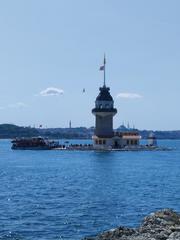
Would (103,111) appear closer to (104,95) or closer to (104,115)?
(104,115)

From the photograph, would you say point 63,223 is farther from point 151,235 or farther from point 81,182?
point 81,182

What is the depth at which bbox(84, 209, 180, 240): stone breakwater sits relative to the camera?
31.0m

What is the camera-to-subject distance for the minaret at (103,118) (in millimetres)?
183000

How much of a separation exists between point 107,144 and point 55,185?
359 ft

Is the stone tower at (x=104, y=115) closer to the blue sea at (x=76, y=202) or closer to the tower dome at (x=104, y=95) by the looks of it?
the tower dome at (x=104, y=95)

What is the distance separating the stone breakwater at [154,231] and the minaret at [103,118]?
146 metres

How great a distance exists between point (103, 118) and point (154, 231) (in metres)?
152

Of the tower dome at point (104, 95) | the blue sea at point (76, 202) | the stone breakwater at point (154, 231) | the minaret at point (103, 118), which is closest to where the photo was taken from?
the stone breakwater at point (154, 231)

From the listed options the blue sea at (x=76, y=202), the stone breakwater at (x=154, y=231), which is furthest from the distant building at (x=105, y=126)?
the stone breakwater at (x=154, y=231)

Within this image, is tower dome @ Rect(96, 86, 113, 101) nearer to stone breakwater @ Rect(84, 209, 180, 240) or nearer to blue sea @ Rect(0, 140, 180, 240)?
blue sea @ Rect(0, 140, 180, 240)

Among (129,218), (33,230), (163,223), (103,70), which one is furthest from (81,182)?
(103,70)

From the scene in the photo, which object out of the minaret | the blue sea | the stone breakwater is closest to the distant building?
the minaret

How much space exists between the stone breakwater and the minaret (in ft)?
478

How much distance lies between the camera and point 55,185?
73.9 meters
